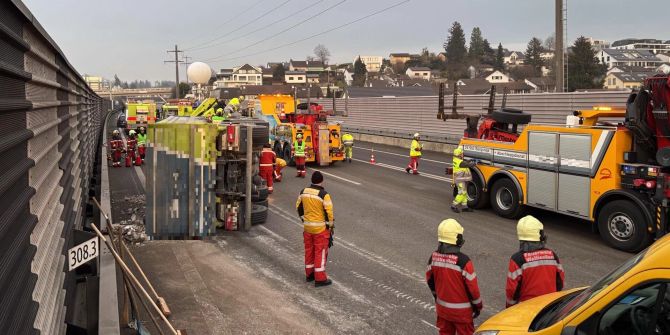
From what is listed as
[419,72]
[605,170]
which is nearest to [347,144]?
[605,170]

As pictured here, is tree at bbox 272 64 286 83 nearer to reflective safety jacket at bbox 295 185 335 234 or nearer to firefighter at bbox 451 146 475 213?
firefighter at bbox 451 146 475 213

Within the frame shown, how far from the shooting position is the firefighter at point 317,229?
7.69 meters

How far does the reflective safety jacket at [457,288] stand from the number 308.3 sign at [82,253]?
10.1 ft

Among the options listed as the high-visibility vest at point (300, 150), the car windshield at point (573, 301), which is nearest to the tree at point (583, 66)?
the high-visibility vest at point (300, 150)

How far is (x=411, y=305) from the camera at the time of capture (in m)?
6.91

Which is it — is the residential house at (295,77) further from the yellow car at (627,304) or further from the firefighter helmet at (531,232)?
the yellow car at (627,304)

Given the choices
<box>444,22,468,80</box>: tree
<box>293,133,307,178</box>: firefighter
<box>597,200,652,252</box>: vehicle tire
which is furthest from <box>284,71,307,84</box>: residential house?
<box>597,200,652,252</box>: vehicle tire

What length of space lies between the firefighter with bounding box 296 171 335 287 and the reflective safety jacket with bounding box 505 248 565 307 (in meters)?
3.21

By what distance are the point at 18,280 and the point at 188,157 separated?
292 inches

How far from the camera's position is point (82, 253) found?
177 inches

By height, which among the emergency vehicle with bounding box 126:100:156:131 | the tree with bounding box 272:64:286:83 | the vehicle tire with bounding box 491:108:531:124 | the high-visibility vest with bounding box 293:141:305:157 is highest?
the tree with bounding box 272:64:286:83

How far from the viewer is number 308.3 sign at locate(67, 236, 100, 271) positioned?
4316 millimetres

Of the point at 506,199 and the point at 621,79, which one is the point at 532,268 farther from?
the point at 621,79

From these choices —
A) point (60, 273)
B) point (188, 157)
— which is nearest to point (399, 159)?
point (188, 157)
